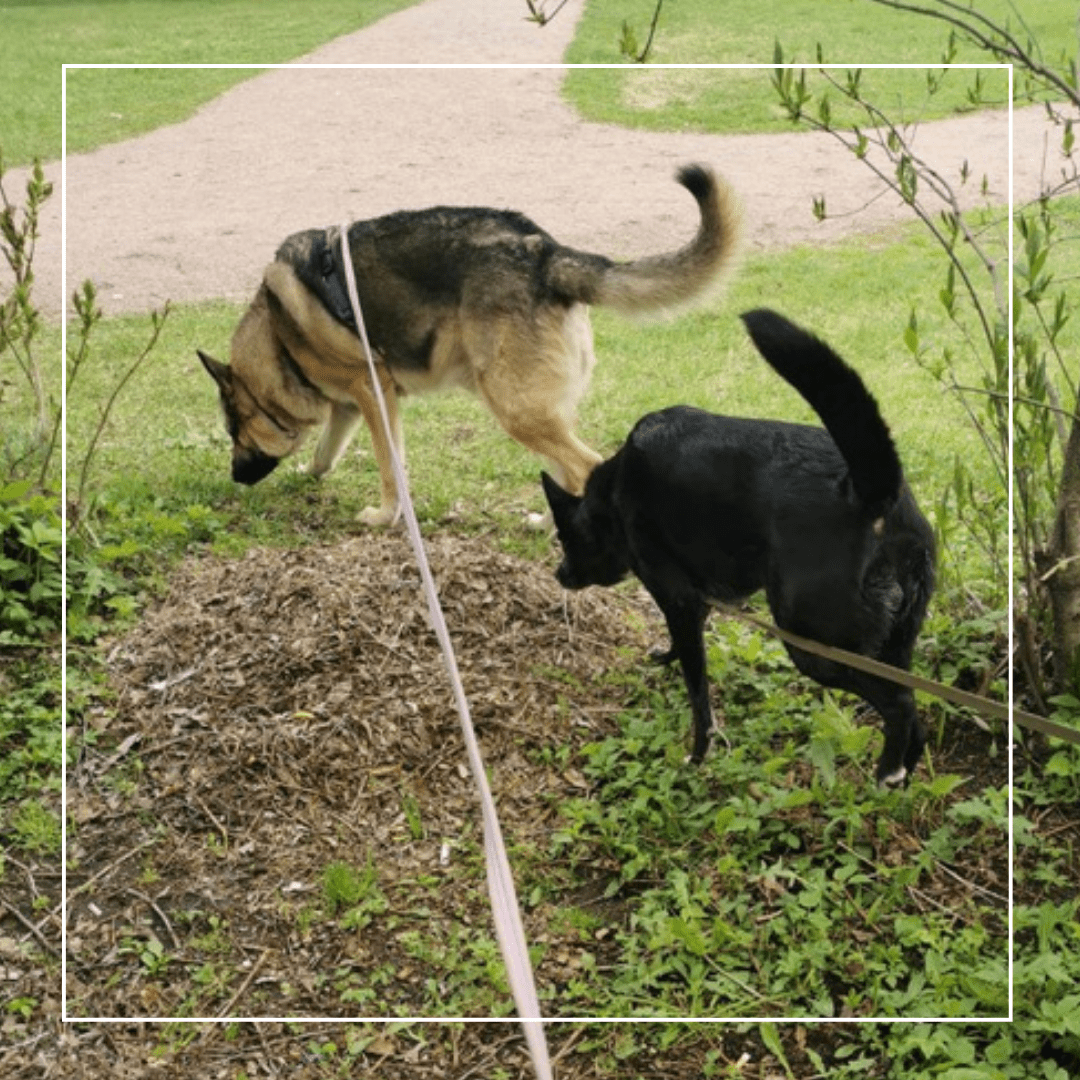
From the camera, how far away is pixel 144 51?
14.0 ft

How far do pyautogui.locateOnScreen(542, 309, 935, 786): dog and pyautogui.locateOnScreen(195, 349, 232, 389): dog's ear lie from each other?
1.41m

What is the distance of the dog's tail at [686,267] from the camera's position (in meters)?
3.51

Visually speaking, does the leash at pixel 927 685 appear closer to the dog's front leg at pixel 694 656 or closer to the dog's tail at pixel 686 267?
the dog's front leg at pixel 694 656

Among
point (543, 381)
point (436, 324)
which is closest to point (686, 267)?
point (543, 381)

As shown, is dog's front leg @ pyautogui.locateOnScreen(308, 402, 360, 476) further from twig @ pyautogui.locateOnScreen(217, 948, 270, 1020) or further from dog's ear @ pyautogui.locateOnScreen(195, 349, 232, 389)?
twig @ pyautogui.locateOnScreen(217, 948, 270, 1020)

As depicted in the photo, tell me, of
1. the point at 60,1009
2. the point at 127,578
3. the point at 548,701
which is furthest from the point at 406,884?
the point at 127,578

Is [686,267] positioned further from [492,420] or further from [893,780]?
[893,780]

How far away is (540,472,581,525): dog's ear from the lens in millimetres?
3840

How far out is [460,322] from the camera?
486cm

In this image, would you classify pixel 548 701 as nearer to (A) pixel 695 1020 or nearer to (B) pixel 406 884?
(B) pixel 406 884

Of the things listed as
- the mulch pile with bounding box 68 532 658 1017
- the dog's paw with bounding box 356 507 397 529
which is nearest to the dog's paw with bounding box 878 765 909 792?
the mulch pile with bounding box 68 532 658 1017

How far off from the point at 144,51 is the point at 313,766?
2.09 meters

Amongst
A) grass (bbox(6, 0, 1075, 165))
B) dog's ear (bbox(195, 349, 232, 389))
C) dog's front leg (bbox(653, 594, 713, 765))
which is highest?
grass (bbox(6, 0, 1075, 165))

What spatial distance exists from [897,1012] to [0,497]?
3.14 metres
